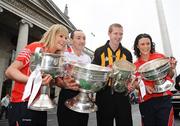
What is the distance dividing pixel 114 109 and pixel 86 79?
778 mm

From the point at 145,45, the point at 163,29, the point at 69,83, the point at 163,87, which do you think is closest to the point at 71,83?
the point at 69,83

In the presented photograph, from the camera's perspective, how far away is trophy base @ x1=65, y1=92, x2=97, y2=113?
197 centimetres

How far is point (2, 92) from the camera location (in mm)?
18062

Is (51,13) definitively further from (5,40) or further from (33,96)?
(33,96)

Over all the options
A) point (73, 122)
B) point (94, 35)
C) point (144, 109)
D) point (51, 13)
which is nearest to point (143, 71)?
point (144, 109)

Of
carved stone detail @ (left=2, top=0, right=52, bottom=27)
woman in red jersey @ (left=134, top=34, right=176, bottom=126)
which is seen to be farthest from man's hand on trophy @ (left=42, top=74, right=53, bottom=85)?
carved stone detail @ (left=2, top=0, right=52, bottom=27)

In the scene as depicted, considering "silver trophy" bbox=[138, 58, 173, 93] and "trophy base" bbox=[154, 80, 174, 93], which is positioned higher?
"silver trophy" bbox=[138, 58, 173, 93]

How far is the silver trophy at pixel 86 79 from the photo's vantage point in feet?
6.28

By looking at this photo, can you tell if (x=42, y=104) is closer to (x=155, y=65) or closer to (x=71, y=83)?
(x=71, y=83)

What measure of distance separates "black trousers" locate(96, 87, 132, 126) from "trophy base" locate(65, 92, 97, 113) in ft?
1.49

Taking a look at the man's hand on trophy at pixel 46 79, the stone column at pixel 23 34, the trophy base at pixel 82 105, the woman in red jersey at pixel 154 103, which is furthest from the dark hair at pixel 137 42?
the stone column at pixel 23 34

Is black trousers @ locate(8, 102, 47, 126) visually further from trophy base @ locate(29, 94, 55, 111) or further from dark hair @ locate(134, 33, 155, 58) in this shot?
dark hair @ locate(134, 33, 155, 58)

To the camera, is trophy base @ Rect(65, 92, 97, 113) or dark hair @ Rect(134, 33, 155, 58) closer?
trophy base @ Rect(65, 92, 97, 113)

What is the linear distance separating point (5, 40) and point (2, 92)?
4811 millimetres
